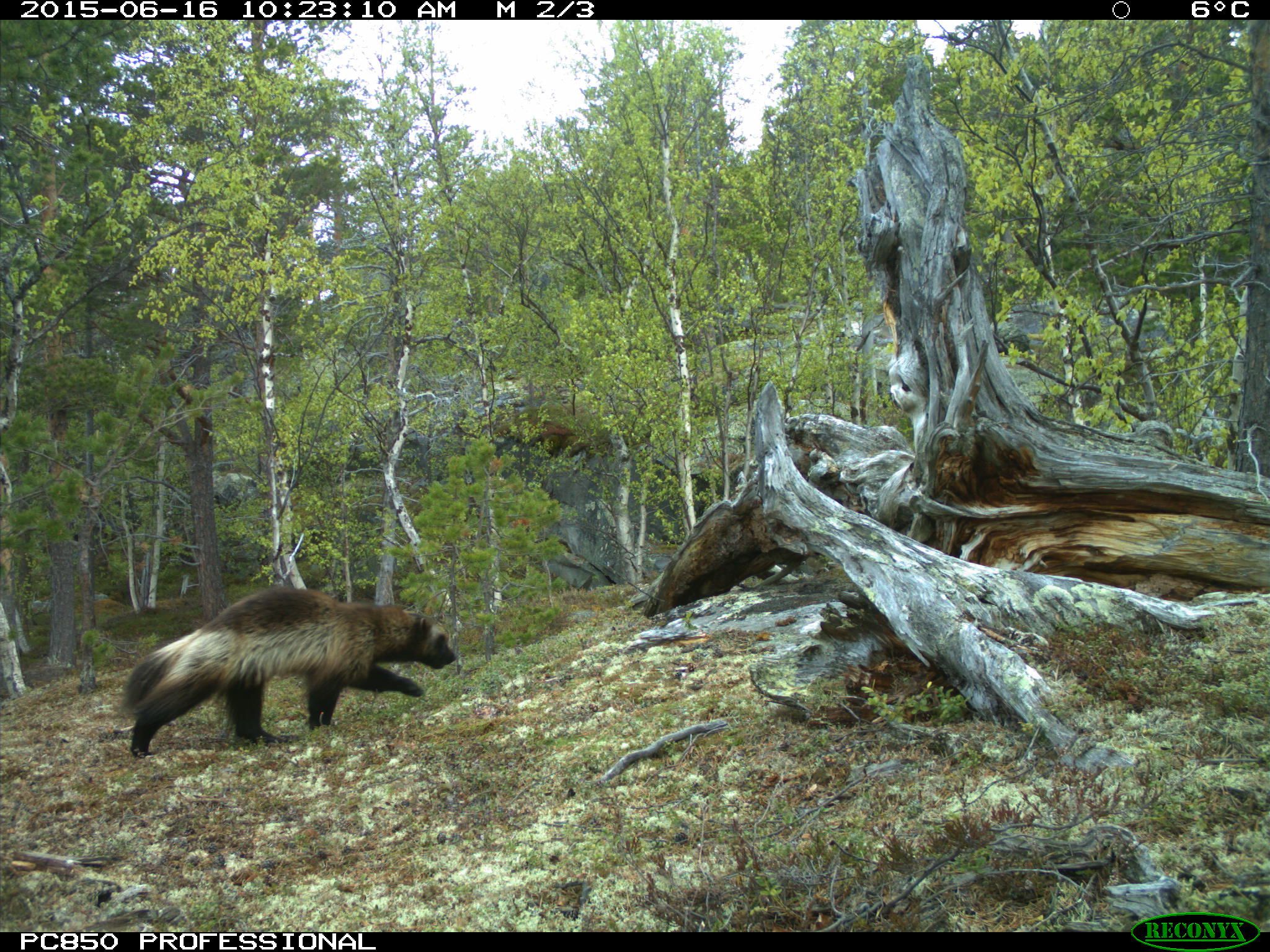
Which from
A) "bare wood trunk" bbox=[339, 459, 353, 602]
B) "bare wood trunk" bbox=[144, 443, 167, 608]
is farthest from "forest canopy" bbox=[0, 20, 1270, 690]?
"bare wood trunk" bbox=[144, 443, 167, 608]

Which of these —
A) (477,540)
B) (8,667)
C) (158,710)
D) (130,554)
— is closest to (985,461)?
(477,540)

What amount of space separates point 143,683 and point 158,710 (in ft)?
1.01

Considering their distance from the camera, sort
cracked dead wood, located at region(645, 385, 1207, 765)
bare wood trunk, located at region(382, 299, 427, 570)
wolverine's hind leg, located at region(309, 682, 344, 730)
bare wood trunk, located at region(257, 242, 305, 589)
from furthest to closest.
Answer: bare wood trunk, located at region(382, 299, 427, 570)
bare wood trunk, located at region(257, 242, 305, 589)
wolverine's hind leg, located at region(309, 682, 344, 730)
cracked dead wood, located at region(645, 385, 1207, 765)

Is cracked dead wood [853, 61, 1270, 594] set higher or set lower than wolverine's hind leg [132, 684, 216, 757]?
higher

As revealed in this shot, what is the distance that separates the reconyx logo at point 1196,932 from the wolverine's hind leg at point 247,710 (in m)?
7.89

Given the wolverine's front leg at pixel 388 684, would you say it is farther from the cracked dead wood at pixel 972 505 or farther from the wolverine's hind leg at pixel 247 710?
the cracked dead wood at pixel 972 505

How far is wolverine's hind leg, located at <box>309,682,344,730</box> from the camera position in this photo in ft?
28.8

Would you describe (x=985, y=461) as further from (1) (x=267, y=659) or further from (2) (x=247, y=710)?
(2) (x=247, y=710)

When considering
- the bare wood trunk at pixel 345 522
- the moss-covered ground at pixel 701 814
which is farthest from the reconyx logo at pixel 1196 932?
the bare wood trunk at pixel 345 522

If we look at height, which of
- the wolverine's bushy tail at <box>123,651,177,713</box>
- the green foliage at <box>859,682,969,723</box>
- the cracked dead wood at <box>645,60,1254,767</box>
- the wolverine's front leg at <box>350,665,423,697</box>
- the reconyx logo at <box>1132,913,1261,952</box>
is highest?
the cracked dead wood at <box>645,60,1254,767</box>

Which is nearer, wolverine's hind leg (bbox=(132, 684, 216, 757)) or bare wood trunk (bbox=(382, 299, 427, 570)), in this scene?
wolverine's hind leg (bbox=(132, 684, 216, 757))

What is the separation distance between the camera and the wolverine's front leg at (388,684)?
941cm

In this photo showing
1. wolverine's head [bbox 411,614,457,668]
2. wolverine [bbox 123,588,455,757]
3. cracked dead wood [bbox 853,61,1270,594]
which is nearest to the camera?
cracked dead wood [bbox 853,61,1270,594]

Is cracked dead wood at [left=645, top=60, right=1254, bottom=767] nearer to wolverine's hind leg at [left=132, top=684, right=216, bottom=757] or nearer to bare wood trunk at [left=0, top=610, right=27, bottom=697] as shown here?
wolverine's hind leg at [left=132, top=684, right=216, bottom=757]
